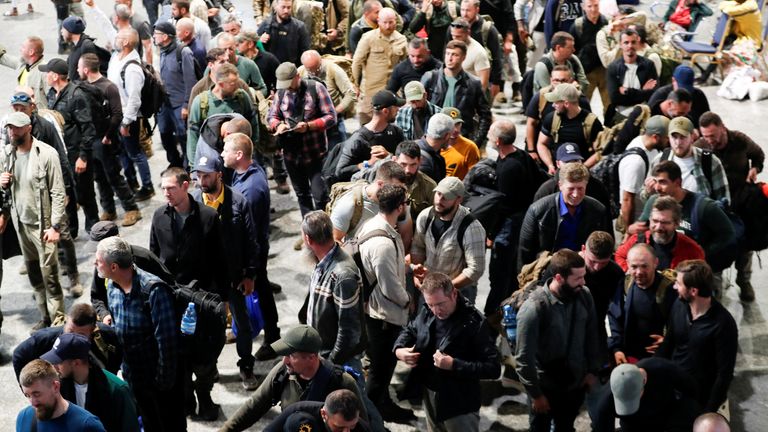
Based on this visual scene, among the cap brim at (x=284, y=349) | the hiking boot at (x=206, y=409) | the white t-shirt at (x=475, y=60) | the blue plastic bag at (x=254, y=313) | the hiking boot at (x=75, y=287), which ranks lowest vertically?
the hiking boot at (x=75, y=287)

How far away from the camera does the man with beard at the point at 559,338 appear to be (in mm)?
6824

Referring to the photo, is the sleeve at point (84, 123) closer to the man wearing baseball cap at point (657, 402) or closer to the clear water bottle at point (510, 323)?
the clear water bottle at point (510, 323)

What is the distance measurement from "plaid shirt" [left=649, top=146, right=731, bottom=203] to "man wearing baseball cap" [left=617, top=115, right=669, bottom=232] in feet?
0.81

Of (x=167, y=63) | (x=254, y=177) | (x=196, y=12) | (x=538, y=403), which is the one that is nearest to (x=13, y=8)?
(x=196, y=12)

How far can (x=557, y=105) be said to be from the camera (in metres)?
9.77

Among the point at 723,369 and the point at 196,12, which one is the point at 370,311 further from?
the point at 196,12

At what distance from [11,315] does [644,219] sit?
600cm

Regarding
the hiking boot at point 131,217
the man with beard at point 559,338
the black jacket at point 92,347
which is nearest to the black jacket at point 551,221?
the man with beard at point 559,338

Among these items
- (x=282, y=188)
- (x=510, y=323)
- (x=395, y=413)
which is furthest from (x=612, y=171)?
(x=282, y=188)

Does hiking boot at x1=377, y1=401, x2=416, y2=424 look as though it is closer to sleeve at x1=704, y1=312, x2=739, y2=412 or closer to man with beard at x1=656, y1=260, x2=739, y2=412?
man with beard at x1=656, y1=260, x2=739, y2=412

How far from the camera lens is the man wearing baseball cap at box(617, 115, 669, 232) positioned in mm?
8883

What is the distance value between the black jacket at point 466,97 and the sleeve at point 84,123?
351cm

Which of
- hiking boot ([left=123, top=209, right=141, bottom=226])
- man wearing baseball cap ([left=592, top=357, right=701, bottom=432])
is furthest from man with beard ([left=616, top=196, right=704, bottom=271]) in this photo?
hiking boot ([left=123, top=209, right=141, bottom=226])

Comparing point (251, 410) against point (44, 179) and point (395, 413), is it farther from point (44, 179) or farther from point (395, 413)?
point (44, 179)
